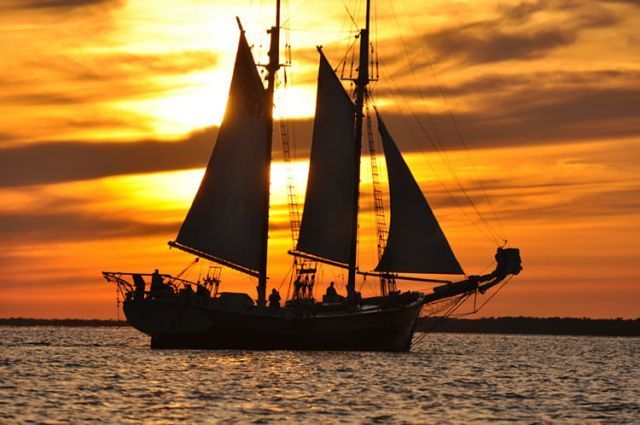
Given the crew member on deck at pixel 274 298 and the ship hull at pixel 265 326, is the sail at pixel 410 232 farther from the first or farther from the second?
the crew member on deck at pixel 274 298

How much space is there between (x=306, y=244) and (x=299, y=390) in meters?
24.8

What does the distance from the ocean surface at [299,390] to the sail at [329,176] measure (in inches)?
291

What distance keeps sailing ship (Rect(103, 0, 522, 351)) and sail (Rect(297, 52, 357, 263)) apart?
0.07 m

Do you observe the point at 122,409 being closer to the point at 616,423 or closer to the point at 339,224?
the point at 616,423

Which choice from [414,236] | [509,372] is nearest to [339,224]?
[414,236]

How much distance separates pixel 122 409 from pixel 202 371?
18976mm

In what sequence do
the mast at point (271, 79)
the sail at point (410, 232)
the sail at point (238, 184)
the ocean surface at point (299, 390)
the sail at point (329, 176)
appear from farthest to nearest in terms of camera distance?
the mast at point (271, 79) → the sail at point (329, 176) → the sail at point (238, 184) → the sail at point (410, 232) → the ocean surface at point (299, 390)

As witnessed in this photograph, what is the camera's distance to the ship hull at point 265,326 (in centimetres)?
8138

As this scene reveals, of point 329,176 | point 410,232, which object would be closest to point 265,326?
point 329,176

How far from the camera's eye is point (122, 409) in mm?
49656

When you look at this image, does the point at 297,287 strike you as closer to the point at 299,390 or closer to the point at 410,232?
the point at 410,232

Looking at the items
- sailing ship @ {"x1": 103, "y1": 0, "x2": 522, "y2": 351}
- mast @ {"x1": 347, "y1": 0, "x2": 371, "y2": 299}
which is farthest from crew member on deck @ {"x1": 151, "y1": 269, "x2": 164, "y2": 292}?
mast @ {"x1": 347, "y1": 0, "x2": 371, "y2": 299}

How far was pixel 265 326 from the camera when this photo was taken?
81.8 meters

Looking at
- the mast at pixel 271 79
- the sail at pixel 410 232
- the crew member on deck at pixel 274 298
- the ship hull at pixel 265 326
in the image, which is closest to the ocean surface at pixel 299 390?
the ship hull at pixel 265 326
